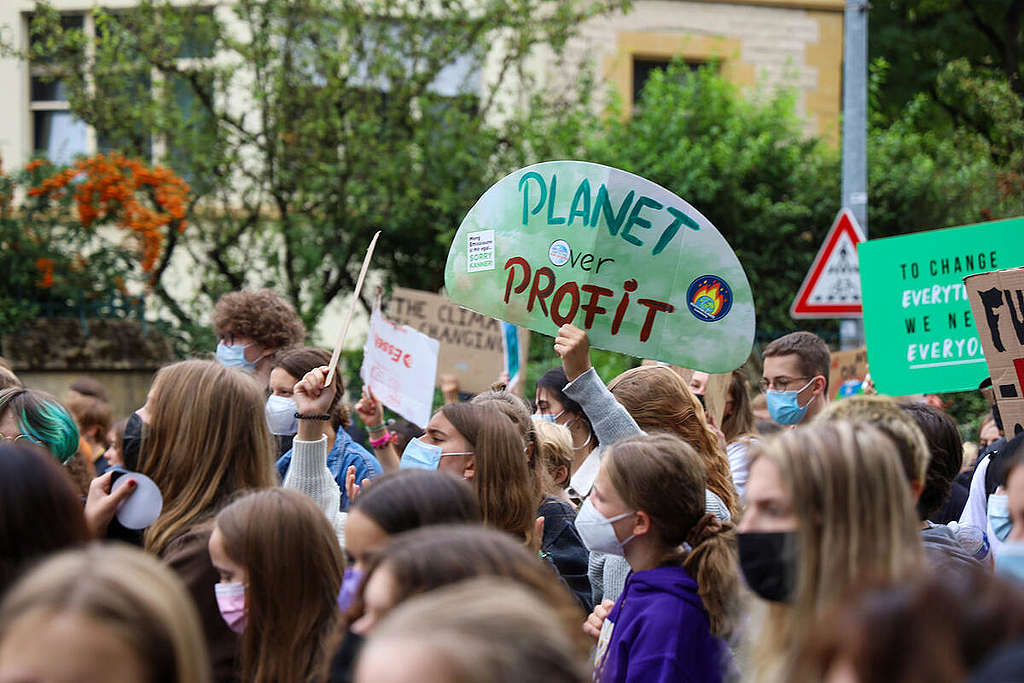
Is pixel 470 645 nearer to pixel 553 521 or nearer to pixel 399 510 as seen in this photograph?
pixel 399 510

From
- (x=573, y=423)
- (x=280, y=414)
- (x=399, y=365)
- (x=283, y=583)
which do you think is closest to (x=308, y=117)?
A: (x=399, y=365)

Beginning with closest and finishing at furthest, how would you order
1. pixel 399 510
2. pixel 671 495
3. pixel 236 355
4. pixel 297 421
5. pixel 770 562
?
pixel 770 562, pixel 399 510, pixel 671 495, pixel 297 421, pixel 236 355

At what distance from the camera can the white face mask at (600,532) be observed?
11.7 feet

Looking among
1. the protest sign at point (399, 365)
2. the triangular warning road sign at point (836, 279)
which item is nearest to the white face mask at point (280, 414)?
the protest sign at point (399, 365)

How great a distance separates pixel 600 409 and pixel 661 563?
84 cm

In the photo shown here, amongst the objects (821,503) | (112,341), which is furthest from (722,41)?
(821,503)

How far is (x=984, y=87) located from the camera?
46.4 feet

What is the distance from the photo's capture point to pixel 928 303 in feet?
19.4

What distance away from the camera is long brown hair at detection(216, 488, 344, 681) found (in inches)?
119

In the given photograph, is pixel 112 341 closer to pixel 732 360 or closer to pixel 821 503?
pixel 732 360

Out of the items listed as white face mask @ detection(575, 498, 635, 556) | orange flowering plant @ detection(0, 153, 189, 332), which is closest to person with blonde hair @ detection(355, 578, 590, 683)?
white face mask @ detection(575, 498, 635, 556)

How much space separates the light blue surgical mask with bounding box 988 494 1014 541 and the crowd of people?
17 mm

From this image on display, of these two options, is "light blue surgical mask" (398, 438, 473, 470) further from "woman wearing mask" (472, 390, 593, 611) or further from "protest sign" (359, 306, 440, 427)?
"protest sign" (359, 306, 440, 427)

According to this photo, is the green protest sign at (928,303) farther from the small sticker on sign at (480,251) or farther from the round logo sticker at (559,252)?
the small sticker on sign at (480,251)
